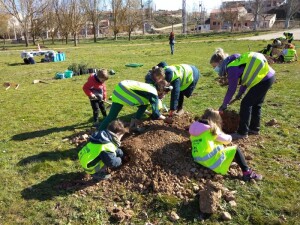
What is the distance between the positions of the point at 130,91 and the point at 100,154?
1.47 meters

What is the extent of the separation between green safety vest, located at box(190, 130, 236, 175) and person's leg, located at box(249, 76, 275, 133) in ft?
5.15

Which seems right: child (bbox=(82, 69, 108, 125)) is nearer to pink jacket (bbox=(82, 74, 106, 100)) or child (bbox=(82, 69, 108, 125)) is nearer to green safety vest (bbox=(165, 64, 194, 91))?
pink jacket (bbox=(82, 74, 106, 100))

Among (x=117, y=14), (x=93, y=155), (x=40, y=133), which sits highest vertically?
(x=117, y=14)

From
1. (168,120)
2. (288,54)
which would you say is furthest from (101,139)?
(288,54)

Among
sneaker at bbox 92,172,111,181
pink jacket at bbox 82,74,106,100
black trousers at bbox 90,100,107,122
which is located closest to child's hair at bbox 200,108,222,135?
sneaker at bbox 92,172,111,181

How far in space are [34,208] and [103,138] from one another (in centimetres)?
134

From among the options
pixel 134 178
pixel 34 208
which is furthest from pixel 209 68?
pixel 34 208

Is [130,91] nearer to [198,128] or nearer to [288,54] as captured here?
[198,128]

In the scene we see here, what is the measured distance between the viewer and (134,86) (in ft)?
17.8

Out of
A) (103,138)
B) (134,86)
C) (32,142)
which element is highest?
(134,86)

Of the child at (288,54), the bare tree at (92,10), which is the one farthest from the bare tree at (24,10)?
the child at (288,54)

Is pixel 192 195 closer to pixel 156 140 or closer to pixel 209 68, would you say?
pixel 156 140

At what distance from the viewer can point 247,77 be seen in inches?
209

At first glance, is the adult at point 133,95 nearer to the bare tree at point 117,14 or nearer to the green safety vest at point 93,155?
the green safety vest at point 93,155
